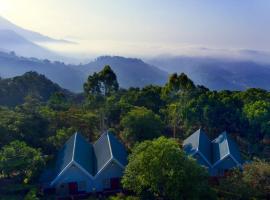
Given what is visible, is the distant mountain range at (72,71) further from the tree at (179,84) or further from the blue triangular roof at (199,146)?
the blue triangular roof at (199,146)

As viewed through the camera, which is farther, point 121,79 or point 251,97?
point 121,79

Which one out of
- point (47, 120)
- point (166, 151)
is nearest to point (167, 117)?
point (47, 120)

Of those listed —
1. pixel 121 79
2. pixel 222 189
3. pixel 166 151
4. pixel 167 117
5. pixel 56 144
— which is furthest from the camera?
pixel 121 79

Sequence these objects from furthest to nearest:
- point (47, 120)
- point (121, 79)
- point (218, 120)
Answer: point (121, 79) → point (218, 120) → point (47, 120)

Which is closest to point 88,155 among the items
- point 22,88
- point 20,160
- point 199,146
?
point 20,160

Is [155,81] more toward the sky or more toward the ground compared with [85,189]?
more toward the ground

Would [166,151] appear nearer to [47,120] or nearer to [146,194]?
[146,194]

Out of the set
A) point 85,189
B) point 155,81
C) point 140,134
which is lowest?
point 155,81

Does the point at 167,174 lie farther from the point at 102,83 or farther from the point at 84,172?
the point at 102,83
